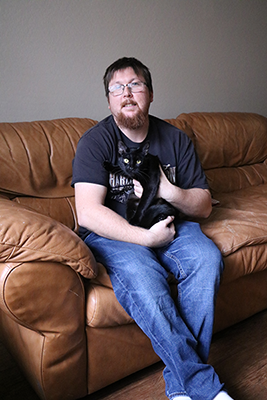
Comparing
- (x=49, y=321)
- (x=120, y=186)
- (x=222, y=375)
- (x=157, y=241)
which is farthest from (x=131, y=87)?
(x=222, y=375)

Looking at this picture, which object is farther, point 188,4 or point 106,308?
point 188,4

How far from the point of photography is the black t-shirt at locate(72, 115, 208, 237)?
4.86 feet

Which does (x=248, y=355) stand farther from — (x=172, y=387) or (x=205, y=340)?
(x=172, y=387)

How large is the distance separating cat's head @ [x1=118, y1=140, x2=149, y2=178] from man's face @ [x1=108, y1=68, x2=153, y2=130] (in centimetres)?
11

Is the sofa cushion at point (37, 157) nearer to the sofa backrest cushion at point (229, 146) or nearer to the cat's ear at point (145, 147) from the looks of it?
the cat's ear at point (145, 147)

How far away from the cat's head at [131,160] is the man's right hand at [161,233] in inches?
9.2

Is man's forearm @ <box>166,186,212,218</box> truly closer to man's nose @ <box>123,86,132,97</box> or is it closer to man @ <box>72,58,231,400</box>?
man @ <box>72,58,231,400</box>

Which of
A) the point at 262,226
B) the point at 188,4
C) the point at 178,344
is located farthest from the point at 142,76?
the point at 188,4

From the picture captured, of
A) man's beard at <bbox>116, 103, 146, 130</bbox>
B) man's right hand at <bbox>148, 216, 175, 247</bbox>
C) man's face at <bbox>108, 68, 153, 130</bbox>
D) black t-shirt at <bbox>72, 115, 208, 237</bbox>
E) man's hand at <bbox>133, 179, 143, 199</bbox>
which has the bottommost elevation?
man's right hand at <bbox>148, 216, 175, 247</bbox>

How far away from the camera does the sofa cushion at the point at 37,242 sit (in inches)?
41.0

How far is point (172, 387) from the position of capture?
1150 millimetres

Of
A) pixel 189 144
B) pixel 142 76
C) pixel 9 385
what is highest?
pixel 142 76

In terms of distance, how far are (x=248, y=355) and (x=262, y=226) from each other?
2.00 feet

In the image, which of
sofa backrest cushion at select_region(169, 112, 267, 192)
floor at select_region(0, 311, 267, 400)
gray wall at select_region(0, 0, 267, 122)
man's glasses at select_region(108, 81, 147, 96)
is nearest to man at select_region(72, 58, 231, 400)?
man's glasses at select_region(108, 81, 147, 96)
